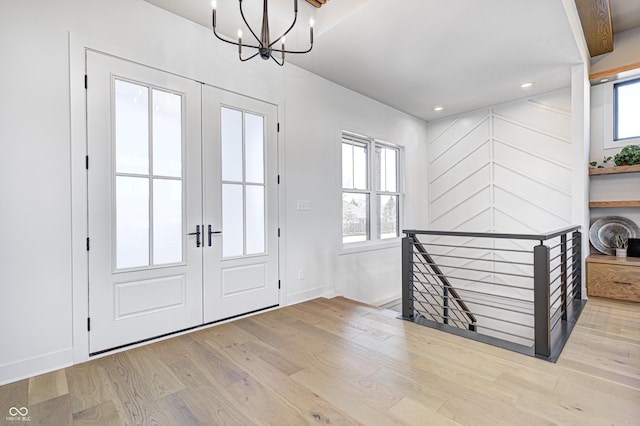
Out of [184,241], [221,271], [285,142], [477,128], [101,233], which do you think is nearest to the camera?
[101,233]

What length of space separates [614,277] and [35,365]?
547cm

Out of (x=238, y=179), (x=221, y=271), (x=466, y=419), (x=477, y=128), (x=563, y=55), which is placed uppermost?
(x=563, y=55)

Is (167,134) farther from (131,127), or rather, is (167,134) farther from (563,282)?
(563,282)

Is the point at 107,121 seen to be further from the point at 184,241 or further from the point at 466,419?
the point at 466,419

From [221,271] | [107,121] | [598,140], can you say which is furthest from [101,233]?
[598,140]

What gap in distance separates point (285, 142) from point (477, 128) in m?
3.47

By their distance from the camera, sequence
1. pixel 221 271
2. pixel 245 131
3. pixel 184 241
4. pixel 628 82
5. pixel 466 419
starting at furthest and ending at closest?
pixel 628 82 → pixel 245 131 → pixel 221 271 → pixel 184 241 → pixel 466 419

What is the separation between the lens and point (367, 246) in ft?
15.0

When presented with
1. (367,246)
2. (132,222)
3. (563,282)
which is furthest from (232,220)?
(563,282)

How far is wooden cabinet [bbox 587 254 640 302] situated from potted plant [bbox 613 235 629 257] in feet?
0.26

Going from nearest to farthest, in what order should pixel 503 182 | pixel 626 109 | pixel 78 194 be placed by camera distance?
pixel 78 194
pixel 626 109
pixel 503 182

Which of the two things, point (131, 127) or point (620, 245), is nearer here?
point (131, 127)

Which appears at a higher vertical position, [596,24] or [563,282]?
[596,24]

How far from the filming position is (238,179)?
315 cm
